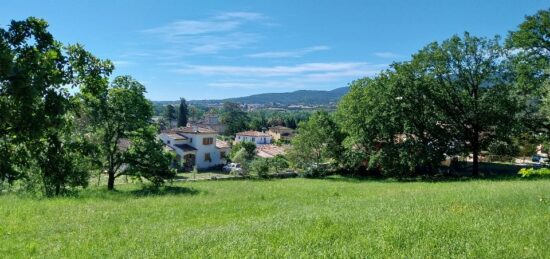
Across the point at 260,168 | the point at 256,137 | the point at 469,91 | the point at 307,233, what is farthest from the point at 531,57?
the point at 256,137

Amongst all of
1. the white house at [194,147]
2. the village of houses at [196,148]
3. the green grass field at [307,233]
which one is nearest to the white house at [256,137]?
the village of houses at [196,148]

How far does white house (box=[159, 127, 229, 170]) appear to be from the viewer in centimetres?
7594

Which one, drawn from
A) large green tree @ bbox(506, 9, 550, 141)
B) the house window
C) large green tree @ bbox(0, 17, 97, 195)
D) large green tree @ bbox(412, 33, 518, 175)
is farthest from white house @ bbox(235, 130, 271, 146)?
large green tree @ bbox(0, 17, 97, 195)

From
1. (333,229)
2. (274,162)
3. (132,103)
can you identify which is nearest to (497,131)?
(274,162)

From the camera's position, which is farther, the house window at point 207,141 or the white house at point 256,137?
the white house at point 256,137

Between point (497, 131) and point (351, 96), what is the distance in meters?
15.1

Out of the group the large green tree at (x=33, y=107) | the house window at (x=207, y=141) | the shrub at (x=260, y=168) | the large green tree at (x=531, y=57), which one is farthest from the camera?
the house window at (x=207, y=141)

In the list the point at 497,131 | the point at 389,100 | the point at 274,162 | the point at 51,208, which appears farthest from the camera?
the point at 274,162

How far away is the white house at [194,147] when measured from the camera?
249ft

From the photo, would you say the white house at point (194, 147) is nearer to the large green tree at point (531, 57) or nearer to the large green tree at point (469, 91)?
the large green tree at point (469, 91)

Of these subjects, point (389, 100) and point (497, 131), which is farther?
point (389, 100)

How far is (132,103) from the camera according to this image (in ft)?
107

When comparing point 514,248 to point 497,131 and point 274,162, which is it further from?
point 274,162

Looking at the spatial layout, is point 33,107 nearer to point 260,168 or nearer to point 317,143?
point 260,168
